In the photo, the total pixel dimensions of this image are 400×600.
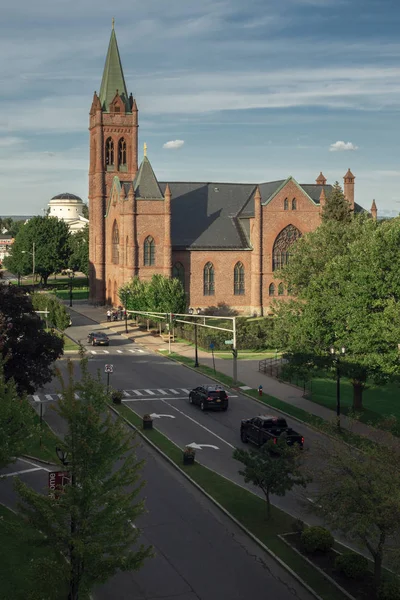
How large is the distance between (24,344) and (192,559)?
1614 centimetres

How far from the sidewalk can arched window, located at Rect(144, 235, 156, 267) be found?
674 cm

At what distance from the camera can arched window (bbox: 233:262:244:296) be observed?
82.7 meters

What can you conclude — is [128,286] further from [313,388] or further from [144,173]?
[313,388]

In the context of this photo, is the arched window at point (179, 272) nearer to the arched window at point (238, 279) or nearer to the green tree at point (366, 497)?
the arched window at point (238, 279)

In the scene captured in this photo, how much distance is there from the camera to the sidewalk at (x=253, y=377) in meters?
34.9

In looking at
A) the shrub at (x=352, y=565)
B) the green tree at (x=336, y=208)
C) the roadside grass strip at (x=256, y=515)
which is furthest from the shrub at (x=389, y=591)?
the green tree at (x=336, y=208)

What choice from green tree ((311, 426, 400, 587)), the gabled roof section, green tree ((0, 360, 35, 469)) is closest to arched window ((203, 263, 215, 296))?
the gabled roof section

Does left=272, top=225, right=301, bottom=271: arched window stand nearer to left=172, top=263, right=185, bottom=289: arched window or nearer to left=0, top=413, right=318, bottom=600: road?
left=172, top=263, right=185, bottom=289: arched window

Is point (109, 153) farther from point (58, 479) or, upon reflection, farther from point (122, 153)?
point (58, 479)

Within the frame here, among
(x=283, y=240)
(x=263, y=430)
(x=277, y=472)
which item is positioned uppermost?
(x=283, y=240)

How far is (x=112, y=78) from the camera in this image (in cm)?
8688

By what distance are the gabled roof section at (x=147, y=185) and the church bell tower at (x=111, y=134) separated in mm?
8390

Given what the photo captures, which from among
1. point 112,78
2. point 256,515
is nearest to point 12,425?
point 256,515

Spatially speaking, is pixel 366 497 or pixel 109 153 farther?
pixel 109 153
